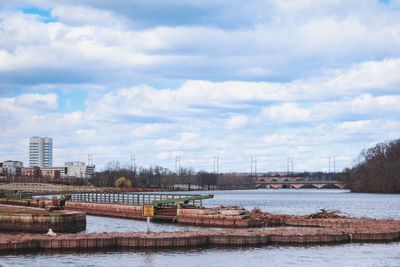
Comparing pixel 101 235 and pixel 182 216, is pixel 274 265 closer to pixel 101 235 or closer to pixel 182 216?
pixel 101 235

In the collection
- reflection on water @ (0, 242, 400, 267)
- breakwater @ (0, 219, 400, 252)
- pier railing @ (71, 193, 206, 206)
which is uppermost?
pier railing @ (71, 193, 206, 206)

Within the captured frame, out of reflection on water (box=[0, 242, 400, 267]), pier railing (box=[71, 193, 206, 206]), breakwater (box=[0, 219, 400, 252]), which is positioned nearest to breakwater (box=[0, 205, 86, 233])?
breakwater (box=[0, 219, 400, 252])

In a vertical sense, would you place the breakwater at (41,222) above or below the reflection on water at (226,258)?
above

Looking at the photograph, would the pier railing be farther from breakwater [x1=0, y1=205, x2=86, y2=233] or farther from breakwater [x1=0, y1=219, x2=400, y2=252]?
breakwater [x1=0, y1=219, x2=400, y2=252]

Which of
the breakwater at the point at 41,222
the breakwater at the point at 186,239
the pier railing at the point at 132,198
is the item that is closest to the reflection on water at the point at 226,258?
the breakwater at the point at 186,239

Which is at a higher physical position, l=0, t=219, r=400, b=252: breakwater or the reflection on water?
l=0, t=219, r=400, b=252: breakwater

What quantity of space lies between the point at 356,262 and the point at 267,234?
9611mm

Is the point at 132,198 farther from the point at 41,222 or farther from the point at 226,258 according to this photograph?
the point at 226,258

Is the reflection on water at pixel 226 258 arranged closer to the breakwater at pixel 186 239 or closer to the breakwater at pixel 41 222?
the breakwater at pixel 186 239

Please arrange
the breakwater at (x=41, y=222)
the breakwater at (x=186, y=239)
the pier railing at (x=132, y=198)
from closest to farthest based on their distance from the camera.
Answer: the breakwater at (x=186, y=239) < the breakwater at (x=41, y=222) < the pier railing at (x=132, y=198)

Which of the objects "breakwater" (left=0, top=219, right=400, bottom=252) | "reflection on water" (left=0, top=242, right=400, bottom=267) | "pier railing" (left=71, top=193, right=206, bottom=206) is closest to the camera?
"reflection on water" (left=0, top=242, right=400, bottom=267)

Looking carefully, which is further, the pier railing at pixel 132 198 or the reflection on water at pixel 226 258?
the pier railing at pixel 132 198

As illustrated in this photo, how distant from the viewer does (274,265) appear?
36938 mm

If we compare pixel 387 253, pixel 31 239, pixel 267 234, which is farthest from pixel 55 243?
pixel 387 253
